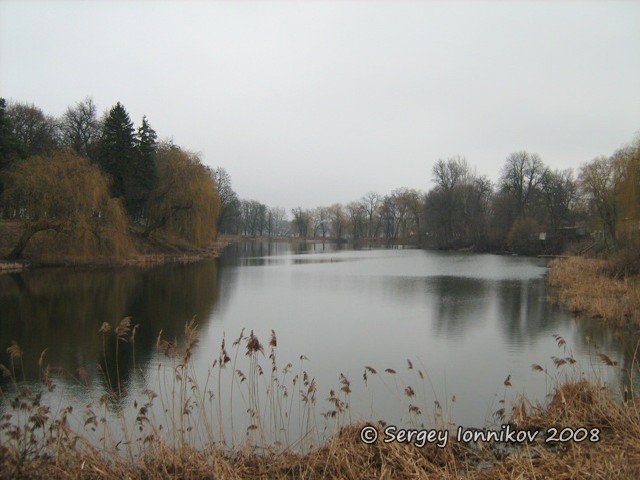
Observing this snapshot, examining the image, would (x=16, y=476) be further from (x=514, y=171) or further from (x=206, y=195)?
(x=514, y=171)

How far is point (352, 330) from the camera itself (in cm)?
1238

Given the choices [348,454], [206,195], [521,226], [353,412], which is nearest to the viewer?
[348,454]

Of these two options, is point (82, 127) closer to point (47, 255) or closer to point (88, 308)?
point (47, 255)

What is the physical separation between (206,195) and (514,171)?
1449 inches

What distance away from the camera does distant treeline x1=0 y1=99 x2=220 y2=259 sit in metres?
24.9

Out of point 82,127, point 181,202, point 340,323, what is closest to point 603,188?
point 340,323

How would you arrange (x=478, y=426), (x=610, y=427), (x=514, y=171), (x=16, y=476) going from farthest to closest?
1. (x=514, y=171)
2. (x=478, y=426)
3. (x=610, y=427)
4. (x=16, y=476)

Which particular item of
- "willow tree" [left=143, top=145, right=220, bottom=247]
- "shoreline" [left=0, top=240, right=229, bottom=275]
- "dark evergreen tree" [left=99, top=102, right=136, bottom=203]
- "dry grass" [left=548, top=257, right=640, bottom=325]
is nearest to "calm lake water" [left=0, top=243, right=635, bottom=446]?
"dry grass" [left=548, top=257, right=640, bottom=325]

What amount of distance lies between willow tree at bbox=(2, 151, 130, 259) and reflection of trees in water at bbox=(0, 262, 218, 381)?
2.28 m

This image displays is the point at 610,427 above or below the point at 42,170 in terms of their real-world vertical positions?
below

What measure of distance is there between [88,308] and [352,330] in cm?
812

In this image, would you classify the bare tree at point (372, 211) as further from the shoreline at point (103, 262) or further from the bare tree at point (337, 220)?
the shoreline at point (103, 262)

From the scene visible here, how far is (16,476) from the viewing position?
349cm

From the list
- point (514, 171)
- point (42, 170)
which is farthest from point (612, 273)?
point (514, 171)
